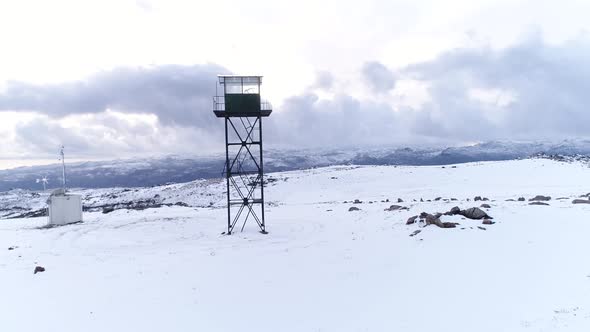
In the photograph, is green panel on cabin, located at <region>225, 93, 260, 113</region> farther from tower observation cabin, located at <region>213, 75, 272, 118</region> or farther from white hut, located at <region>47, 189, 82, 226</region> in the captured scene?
white hut, located at <region>47, 189, 82, 226</region>

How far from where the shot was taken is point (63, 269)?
19141 mm

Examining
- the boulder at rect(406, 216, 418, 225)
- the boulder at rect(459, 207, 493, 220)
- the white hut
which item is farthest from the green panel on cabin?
the white hut

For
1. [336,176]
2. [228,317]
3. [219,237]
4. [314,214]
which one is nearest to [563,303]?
[228,317]

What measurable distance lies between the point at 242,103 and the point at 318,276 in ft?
48.7

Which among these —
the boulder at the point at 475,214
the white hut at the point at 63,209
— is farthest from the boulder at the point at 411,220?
the white hut at the point at 63,209

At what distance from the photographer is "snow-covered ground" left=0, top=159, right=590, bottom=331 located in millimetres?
12266

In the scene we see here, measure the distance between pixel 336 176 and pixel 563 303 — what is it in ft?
197

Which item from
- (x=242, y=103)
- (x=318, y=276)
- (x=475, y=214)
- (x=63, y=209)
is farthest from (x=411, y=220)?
(x=63, y=209)

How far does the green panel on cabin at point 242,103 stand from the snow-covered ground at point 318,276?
29.0 ft

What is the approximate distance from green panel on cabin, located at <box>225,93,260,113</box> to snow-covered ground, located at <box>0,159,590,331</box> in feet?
29.0

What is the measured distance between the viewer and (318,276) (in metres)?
16.4

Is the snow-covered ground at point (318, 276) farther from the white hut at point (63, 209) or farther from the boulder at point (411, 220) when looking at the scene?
the white hut at point (63, 209)

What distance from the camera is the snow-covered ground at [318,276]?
12.3m

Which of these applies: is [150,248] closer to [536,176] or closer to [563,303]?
[563,303]
